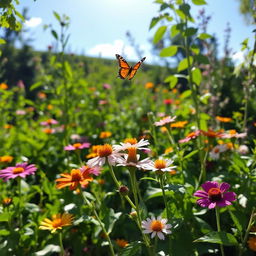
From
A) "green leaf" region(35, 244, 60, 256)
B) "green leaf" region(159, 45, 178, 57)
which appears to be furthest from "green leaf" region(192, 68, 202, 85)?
"green leaf" region(35, 244, 60, 256)

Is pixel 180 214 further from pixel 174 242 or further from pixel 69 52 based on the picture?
pixel 69 52

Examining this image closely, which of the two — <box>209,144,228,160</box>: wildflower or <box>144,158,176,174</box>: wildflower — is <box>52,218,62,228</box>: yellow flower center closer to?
<box>144,158,176,174</box>: wildflower

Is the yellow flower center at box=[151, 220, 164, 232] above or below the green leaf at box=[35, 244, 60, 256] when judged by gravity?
above

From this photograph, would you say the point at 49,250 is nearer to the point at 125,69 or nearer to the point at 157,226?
the point at 157,226

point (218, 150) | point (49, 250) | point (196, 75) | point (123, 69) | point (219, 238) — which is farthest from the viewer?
point (196, 75)

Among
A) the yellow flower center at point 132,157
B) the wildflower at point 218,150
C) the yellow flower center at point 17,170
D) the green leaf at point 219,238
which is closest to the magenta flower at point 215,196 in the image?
the green leaf at point 219,238

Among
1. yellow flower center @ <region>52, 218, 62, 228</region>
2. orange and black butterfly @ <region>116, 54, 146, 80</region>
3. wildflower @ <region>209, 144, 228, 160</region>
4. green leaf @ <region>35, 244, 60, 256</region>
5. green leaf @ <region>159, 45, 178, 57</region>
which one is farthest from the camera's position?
green leaf @ <region>159, 45, 178, 57</region>

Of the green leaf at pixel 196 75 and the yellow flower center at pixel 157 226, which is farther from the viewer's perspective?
the green leaf at pixel 196 75

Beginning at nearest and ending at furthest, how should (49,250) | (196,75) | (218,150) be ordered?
(49,250) → (218,150) → (196,75)

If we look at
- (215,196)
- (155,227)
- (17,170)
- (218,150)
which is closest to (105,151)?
(155,227)

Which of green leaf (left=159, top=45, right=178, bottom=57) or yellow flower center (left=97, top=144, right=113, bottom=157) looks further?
green leaf (left=159, top=45, right=178, bottom=57)

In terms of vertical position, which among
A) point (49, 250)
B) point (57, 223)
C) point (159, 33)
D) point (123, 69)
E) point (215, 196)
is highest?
point (159, 33)

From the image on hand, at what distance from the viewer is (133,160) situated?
1052 mm

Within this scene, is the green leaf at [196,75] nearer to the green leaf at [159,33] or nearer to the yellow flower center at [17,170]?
the green leaf at [159,33]
